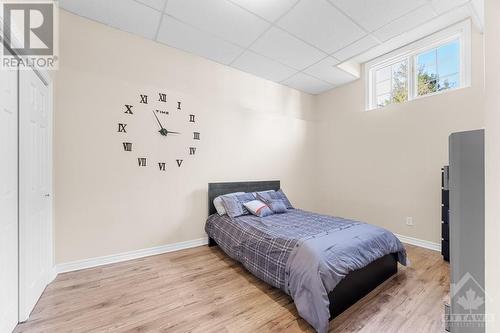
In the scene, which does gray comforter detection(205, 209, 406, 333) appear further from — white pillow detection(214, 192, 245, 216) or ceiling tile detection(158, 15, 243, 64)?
ceiling tile detection(158, 15, 243, 64)

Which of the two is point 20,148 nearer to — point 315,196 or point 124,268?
point 124,268

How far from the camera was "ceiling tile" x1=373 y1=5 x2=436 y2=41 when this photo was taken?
8.16 feet

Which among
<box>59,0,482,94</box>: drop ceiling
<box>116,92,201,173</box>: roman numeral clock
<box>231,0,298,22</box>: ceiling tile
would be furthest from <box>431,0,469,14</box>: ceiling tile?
<box>116,92,201,173</box>: roman numeral clock

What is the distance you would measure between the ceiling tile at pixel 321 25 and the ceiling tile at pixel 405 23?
29 centimetres

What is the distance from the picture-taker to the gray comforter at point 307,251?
5.28ft

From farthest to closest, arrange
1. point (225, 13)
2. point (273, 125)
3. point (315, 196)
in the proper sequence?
point (315, 196), point (273, 125), point (225, 13)

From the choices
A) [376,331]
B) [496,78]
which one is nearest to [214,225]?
[376,331]

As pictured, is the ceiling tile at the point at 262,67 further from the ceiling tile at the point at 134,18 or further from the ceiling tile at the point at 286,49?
the ceiling tile at the point at 134,18

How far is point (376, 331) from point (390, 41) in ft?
12.1

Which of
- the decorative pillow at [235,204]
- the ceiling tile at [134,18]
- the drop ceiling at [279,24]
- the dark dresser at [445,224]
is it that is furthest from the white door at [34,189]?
the dark dresser at [445,224]

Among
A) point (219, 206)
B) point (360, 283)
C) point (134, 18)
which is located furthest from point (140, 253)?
point (134, 18)

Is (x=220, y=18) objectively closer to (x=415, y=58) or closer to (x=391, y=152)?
(x=415, y=58)

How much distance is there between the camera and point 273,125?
13.6 feet

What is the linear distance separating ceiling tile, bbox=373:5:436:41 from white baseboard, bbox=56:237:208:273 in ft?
12.7
